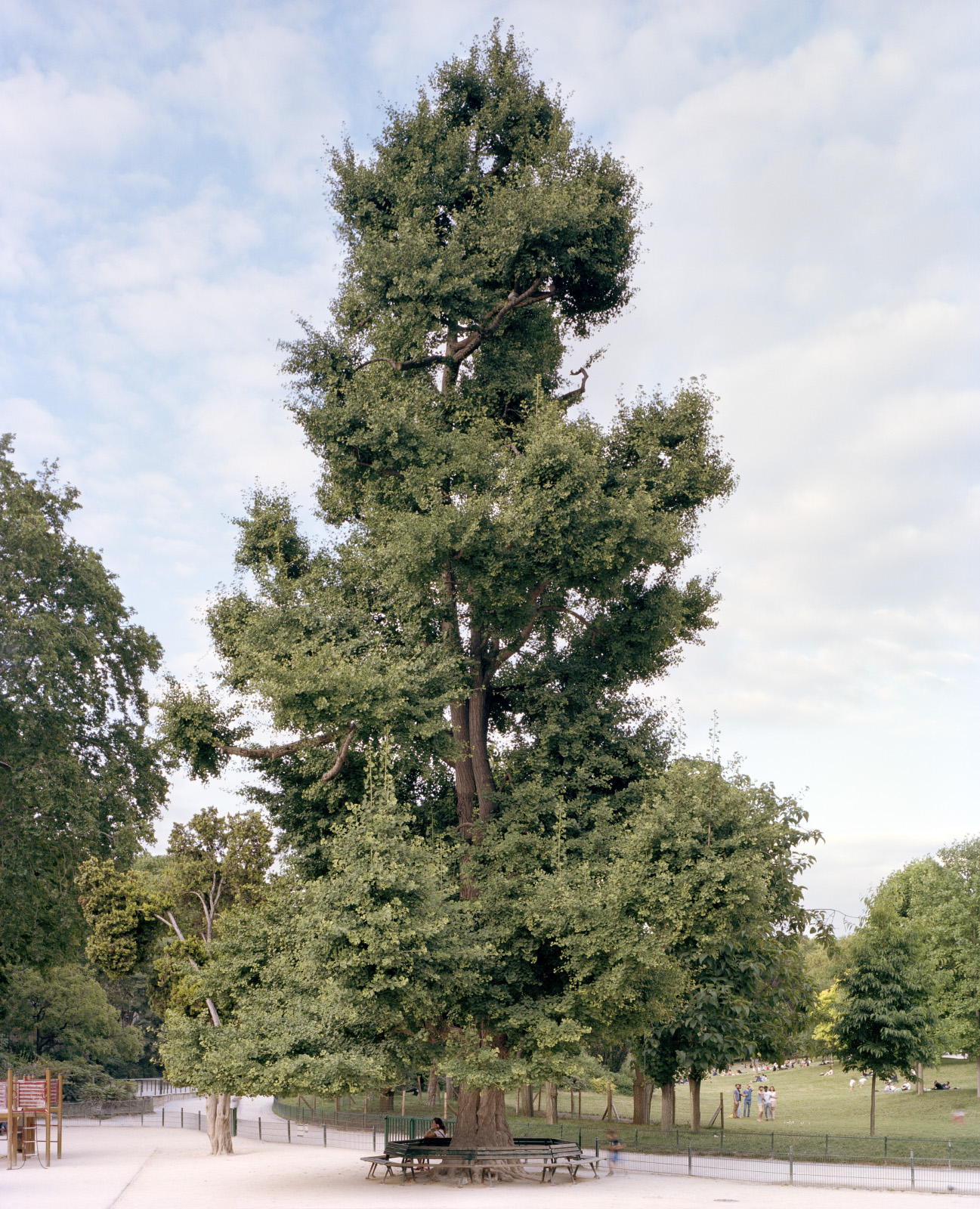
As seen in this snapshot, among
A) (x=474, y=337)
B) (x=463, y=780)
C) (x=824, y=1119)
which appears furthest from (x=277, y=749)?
(x=824, y=1119)

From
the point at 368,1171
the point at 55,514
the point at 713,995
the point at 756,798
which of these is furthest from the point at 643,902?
the point at 55,514

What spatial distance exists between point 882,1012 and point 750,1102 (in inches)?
790

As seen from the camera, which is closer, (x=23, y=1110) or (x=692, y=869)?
(x=692, y=869)

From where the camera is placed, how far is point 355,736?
22578mm

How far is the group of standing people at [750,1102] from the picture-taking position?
136ft

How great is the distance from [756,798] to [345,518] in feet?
42.1

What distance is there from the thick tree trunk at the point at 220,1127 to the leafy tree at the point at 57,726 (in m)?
6.87

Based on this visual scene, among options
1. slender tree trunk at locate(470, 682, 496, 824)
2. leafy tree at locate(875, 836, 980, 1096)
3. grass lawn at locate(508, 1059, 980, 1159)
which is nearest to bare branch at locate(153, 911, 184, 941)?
slender tree trunk at locate(470, 682, 496, 824)

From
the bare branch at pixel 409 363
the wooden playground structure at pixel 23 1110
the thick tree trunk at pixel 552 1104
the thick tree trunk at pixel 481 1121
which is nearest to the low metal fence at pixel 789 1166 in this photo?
the thick tree trunk at pixel 481 1121

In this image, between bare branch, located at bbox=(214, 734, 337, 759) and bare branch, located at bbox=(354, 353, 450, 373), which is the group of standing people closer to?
bare branch, located at bbox=(214, 734, 337, 759)

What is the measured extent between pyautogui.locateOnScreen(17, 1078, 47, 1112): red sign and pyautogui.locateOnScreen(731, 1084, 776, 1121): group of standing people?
26.5 metres

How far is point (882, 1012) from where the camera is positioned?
32.1m

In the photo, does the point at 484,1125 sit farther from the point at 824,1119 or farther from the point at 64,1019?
the point at 64,1019

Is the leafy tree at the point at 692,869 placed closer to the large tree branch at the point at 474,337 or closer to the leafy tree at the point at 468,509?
the leafy tree at the point at 468,509
